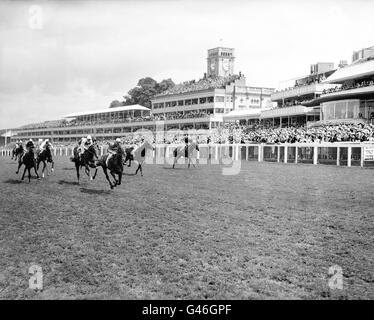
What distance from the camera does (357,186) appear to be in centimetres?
1423

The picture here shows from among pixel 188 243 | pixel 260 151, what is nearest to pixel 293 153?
pixel 260 151

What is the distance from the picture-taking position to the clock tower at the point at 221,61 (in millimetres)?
88812

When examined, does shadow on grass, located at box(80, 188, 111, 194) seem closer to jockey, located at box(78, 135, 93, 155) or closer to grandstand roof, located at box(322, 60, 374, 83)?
jockey, located at box(78, 135, 93, 155)

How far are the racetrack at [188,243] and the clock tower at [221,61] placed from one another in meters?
78.0

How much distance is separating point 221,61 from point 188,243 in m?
85.2

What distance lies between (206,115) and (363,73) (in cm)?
2371

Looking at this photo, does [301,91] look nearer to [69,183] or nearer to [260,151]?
[260,151]

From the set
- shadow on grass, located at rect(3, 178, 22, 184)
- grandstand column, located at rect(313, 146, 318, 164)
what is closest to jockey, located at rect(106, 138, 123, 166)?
shadow on grass, located at rect(3, 178, 22, 184)

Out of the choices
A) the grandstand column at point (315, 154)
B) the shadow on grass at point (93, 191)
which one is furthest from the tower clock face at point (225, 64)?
the shadow on grass at point (93, 191)

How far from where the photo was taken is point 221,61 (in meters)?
89.6

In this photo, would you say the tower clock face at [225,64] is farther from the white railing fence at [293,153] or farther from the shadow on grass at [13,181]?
the shadow on grass at [13,181]

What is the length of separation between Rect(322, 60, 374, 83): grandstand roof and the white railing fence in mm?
9280
